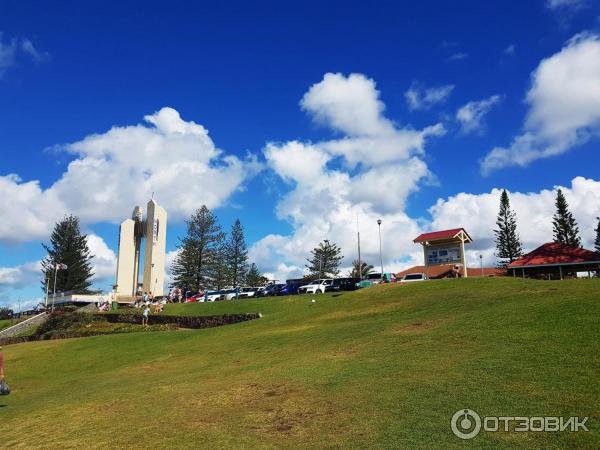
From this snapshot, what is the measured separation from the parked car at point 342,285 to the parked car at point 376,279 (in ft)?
3.74

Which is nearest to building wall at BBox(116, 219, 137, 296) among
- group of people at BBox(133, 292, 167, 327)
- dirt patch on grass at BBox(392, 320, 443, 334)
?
group of people at BBox(133, 292, 167, 327)

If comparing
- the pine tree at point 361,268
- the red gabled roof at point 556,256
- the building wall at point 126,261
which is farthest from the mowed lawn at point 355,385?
the pine tree at point 361,268

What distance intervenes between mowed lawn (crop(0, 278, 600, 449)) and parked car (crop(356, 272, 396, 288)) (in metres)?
21.5

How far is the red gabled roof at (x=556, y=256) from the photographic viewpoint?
4953 centimetres

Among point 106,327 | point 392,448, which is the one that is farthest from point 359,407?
point 106,327

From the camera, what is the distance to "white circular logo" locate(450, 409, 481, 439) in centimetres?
858

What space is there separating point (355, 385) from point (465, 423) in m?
3.87

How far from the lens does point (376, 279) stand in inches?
2090

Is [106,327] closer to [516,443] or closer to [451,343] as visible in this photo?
[451,343]

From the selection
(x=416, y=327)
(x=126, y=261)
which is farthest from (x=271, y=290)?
(x=416, y=327)

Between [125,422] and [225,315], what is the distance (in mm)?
27193

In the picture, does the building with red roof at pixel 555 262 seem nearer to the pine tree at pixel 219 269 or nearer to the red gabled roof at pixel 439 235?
the red gabled roof at pixel 439 235

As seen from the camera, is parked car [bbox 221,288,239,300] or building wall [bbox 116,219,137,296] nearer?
parked car [bbox 221,288,239,300]

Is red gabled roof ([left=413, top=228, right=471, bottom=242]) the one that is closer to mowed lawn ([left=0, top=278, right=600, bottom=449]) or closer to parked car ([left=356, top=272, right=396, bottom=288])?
parked car ([left=356, top=272, right=396, bottom=288])
